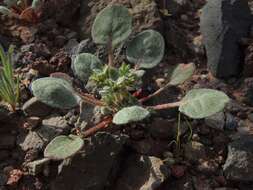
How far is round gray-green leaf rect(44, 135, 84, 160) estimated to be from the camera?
209cm

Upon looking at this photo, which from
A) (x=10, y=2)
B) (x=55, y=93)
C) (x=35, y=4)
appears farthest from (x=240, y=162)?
(x=10, y=2)

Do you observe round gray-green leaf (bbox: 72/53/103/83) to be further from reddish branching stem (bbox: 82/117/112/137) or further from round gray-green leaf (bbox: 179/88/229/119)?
round gray-green leaf (bbox: 179/88/229/119)

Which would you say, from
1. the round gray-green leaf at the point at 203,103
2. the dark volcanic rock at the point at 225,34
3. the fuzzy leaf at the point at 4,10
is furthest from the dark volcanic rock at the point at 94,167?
the fuzzy leaf at the point at 4,10

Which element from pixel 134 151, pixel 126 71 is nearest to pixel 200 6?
pixel 126 71

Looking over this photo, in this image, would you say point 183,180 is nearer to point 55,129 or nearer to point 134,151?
point 134,151

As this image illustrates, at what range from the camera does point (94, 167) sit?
7.23 ft

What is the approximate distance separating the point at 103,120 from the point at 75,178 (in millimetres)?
309

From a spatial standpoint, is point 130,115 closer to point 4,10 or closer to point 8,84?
point 8,84

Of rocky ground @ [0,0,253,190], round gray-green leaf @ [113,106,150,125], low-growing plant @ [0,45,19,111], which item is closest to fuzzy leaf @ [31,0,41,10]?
rocky ground @ [0,0,253,190]

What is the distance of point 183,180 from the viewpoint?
2223 mm

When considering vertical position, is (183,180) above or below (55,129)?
below

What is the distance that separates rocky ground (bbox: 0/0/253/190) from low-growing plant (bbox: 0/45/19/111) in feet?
0.19

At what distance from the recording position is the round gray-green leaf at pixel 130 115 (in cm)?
206

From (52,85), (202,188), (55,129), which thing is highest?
(52,85)
